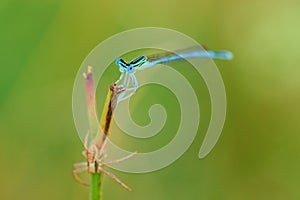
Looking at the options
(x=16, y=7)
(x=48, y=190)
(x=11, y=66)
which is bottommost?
(x=48, y=190)

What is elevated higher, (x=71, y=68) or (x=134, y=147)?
(x=71, y=68)

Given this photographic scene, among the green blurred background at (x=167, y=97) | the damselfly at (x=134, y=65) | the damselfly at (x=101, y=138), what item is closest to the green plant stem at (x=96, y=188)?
the damselfly at (x=101, y=138)

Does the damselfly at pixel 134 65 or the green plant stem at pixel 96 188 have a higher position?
the damselfly at pixel 134 65

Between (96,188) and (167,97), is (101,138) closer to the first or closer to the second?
(96,188)

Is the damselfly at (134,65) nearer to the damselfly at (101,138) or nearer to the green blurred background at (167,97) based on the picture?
the damselfly at (101,138)

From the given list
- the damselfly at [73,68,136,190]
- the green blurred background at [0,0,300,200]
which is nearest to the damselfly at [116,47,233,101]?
the damselfly at [73,68,136,190]

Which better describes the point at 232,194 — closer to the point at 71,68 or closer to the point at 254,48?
the point at 254,48

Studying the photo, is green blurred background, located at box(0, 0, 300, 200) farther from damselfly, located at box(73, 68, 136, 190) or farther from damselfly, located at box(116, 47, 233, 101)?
damselfly, located at box(73, 68, 136, 190)

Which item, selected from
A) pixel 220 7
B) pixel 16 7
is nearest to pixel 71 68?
pixel 16 7
